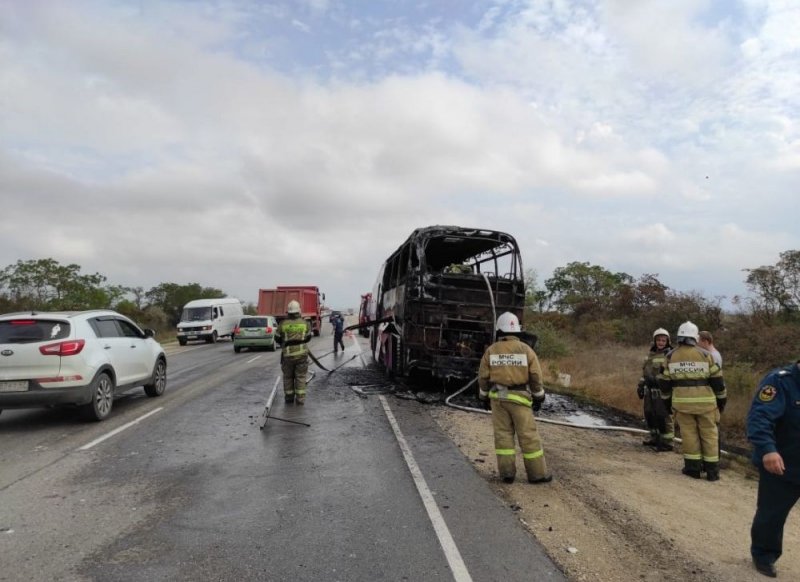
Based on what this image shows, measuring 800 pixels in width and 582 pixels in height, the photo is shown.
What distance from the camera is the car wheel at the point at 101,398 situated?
7840mm

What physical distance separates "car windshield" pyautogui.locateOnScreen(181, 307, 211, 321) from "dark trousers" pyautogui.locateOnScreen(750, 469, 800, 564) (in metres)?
28.6

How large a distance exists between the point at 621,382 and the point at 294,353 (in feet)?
27.2

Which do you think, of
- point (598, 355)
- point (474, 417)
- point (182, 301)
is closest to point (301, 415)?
point (474, 417)

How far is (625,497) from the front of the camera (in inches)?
206

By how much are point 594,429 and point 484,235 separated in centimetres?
450

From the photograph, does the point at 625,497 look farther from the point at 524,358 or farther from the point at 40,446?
the point at 40,446

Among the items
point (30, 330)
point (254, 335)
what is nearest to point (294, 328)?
point (30, 330)

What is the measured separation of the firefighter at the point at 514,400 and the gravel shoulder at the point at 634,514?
0.21 meters

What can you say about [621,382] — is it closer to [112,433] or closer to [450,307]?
[450,307]

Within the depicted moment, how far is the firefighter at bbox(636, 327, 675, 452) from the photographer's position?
24.0 feet

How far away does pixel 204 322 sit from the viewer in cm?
2919

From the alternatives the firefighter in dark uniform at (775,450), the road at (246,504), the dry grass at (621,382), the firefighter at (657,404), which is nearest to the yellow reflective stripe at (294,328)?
the road at (246,504)

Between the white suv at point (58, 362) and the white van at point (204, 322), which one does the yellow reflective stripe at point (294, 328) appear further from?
the white van at point (204, 322)

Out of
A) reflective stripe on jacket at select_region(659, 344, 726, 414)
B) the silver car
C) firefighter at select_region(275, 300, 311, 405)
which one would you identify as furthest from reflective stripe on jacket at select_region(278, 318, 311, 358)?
the silver car
